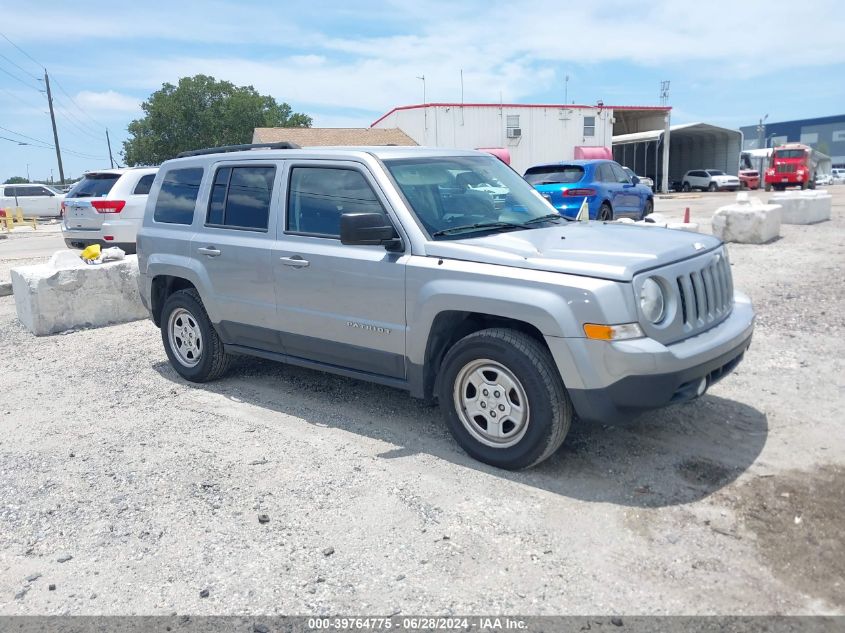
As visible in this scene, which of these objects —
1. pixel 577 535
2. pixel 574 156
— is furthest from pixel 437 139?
pixel 577 535

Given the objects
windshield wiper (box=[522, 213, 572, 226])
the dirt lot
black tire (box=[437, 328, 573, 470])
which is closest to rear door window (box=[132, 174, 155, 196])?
the dirt lot

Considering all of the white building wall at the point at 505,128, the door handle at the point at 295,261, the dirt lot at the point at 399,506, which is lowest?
the dirt lot at the point at 399,506

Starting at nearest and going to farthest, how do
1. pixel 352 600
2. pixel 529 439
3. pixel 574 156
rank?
pixel 352 600
pixel 529 439
pixel 574 156

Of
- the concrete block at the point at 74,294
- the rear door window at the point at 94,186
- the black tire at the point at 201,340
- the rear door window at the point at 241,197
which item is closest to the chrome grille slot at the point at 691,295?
→ the rear door window at the point at 241,197

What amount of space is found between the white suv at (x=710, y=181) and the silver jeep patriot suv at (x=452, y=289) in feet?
141

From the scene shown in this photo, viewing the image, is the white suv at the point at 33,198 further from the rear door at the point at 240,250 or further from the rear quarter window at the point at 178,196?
the rear door at the point at 240,250

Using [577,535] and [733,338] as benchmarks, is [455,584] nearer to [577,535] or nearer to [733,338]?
[577,535]

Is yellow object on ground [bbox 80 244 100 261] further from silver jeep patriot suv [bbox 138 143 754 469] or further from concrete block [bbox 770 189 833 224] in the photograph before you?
concrete block [bbox 770 189 833 224]

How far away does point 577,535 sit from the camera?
359 centimetres

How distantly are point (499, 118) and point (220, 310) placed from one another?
34898mm

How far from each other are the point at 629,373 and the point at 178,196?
432cm

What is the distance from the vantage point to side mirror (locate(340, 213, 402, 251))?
14.5ft

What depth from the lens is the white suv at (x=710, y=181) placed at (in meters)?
44.1

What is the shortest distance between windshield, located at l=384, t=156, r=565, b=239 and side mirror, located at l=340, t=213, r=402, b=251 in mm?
242
